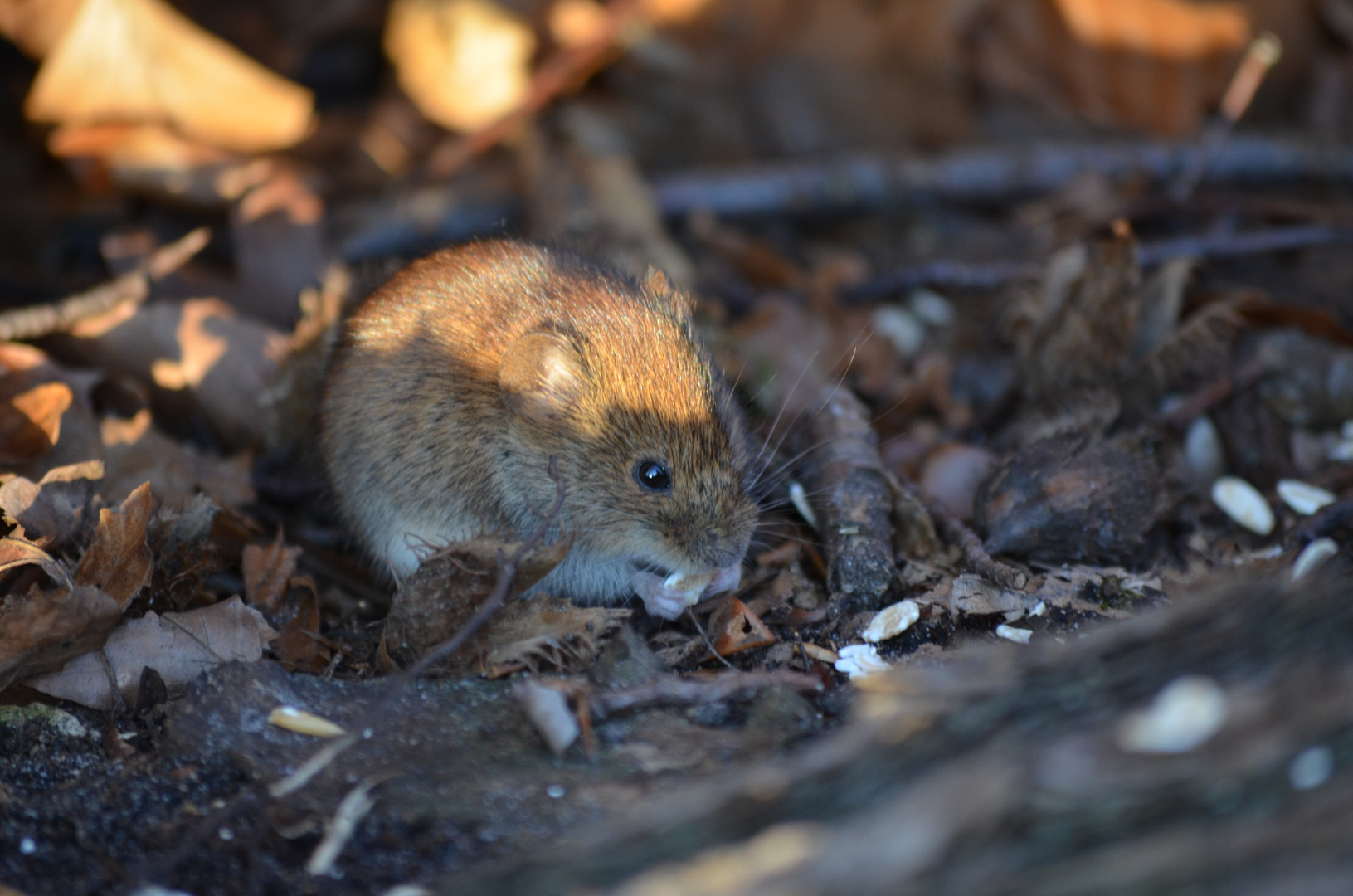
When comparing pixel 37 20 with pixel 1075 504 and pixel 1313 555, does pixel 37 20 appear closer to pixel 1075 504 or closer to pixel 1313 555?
pixel 1075 504

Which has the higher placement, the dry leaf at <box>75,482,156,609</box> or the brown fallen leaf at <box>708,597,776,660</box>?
the dry leaf at <box>75,482,156,609</box>

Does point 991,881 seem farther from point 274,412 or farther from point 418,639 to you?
point 274,412

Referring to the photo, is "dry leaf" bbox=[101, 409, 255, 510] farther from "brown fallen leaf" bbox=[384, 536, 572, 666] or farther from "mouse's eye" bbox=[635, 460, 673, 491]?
"mouse's eye" bbox=[635, 460, 673, 491]

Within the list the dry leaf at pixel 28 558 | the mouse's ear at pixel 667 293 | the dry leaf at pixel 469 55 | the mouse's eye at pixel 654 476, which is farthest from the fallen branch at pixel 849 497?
the dry leaf at pixel 469 55

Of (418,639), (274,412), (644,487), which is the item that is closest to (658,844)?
(418,639)

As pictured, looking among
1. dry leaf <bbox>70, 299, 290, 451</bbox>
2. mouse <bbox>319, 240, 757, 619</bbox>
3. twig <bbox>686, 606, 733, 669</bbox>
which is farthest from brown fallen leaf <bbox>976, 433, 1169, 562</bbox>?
dry leaf <bbox>70, 299, 290, 451</bbox>

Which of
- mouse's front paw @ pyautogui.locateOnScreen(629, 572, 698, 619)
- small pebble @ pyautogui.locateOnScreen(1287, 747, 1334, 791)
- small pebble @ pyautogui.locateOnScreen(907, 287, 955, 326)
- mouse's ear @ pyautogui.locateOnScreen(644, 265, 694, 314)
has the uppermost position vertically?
small pebble @ pyautogui.locateOnScreen(1287, 747, 1334, 791)
